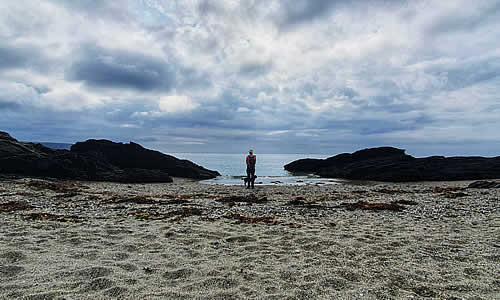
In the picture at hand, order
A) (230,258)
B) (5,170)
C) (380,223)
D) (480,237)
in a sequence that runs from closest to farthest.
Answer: (230,258) < (480,237) < (380,223) < (5,170)

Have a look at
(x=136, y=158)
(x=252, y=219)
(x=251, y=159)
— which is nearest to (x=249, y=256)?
(x=252, y=219)

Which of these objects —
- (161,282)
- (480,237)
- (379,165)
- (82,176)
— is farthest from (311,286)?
(379,165)

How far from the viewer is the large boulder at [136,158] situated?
44.2m

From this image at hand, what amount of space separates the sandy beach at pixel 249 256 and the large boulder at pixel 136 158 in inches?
1334

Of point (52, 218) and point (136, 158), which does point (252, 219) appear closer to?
point (52, 218)

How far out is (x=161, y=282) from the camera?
4.69m

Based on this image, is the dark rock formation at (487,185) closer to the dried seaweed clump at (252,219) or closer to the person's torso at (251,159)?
the person's torso at (251,159)

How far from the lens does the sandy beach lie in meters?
4.36

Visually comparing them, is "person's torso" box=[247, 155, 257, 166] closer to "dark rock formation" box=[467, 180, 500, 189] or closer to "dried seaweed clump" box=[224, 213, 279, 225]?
"dried seaweed clump" box=[224, 213, 279, 225]

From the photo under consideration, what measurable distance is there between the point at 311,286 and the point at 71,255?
5251 millimetres

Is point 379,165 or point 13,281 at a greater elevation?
point 379,165

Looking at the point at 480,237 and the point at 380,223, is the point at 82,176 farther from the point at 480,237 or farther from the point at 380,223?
the point at 480,237

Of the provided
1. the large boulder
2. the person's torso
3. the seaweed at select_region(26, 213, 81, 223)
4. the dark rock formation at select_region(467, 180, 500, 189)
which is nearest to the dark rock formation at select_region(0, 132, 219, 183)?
the large boulder

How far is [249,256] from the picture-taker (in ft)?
20.1
